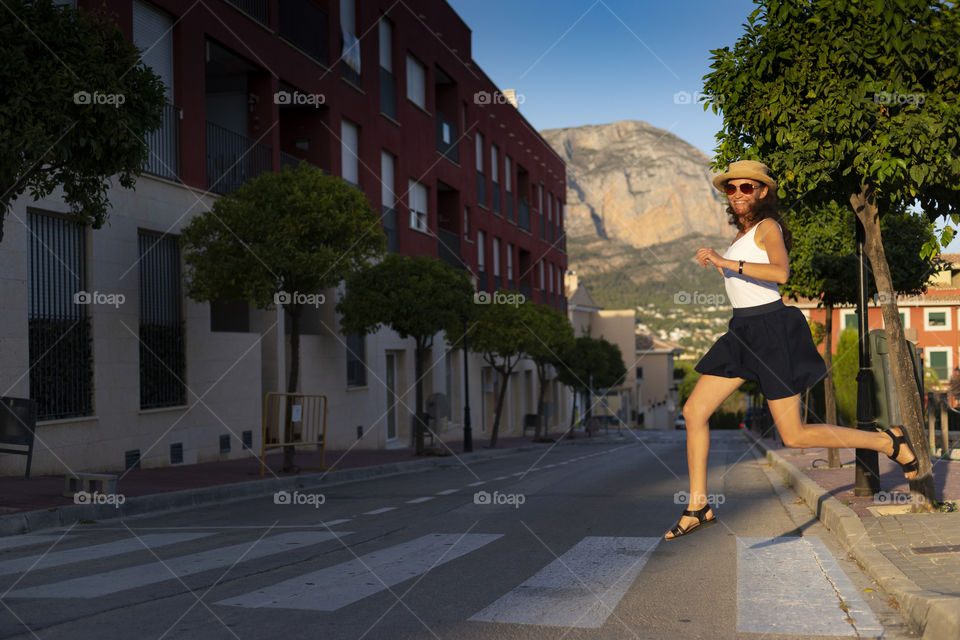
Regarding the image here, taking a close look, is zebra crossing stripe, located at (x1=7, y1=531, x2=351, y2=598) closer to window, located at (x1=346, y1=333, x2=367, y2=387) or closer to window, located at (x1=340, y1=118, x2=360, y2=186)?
window, located at (x1=346, y1=333, x2=367, y2=387)

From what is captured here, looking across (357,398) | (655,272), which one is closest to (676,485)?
(357,398)

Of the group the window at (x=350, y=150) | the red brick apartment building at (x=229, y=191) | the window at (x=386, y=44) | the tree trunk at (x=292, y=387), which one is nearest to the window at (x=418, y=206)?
the red brick apartment building at (x=229, y=191)

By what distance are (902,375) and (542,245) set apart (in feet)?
143

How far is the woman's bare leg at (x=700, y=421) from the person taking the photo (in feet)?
18.0

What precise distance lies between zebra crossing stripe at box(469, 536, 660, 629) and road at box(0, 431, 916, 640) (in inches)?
0.6

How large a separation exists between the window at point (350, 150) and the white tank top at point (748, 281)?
67.4 ft

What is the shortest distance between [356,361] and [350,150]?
5.55 meters

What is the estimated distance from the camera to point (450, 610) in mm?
5184

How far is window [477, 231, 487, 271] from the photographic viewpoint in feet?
131

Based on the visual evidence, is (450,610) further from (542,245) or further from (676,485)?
(542,245)

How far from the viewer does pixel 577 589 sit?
5723mm

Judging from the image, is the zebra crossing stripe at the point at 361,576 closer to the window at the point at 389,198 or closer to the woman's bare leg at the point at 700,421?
the woman's bare leg at the point at 700,421

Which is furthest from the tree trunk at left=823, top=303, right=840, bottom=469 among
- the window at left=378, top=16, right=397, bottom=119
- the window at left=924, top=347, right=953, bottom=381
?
the window at left=924, top=347, right=953, bottom=381

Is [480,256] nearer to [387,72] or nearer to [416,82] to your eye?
[416,82]
